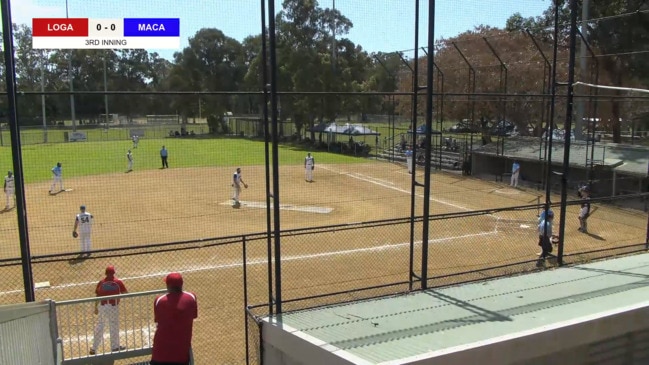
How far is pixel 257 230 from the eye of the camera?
16.8 m

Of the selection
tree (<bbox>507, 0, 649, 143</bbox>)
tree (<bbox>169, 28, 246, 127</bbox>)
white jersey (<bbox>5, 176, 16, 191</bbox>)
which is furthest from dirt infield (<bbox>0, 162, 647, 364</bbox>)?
tree (<bbox>507, 0, 649, 143</bbox>)

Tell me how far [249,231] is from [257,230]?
1.02ft

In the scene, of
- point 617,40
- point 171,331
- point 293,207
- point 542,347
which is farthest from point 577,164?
point 171,331

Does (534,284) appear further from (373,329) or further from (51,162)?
(51,162)

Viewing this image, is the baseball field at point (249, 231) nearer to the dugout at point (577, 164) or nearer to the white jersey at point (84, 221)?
the white jersey at point (84, 221)

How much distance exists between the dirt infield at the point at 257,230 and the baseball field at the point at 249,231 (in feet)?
0.13

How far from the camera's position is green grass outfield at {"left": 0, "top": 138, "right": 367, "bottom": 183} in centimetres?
3136

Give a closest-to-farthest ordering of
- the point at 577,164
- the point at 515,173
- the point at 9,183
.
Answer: the point at 9,183
the point at 577,164
the point at 515,173

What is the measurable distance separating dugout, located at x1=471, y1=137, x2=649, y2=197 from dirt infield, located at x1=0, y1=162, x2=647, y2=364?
1962mm

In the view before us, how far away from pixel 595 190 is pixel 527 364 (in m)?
19.8

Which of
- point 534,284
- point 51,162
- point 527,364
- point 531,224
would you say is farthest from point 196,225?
point 51,162

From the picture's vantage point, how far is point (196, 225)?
17359 mm

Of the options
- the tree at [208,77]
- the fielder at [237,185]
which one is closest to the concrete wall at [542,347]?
the fielder at [237,185]
